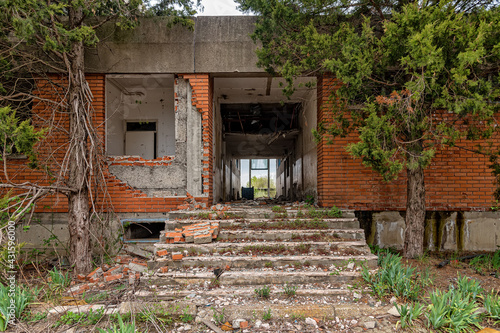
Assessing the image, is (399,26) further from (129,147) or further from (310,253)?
(129,147)

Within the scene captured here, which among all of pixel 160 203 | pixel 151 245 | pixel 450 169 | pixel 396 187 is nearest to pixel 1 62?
pixel 160 203

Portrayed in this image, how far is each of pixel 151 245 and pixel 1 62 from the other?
454 cm

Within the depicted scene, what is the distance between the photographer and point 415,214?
5.28 metres

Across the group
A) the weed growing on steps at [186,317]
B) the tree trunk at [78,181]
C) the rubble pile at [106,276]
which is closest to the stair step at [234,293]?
the weed growing on steps at [186,317]

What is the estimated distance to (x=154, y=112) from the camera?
9.58 m

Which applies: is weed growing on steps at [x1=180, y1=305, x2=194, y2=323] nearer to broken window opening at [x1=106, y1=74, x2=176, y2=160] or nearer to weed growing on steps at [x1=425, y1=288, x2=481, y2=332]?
weed growing on steps at [x1=425, y1=288, x2=481, y2=332]

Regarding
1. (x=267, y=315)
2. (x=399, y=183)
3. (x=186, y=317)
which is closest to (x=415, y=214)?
(x=399, y=183)

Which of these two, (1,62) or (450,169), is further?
(450,169)

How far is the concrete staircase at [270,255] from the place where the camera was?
422 cm

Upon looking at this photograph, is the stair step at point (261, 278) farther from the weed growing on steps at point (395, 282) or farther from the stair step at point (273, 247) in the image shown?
the stair step at point (273, 247)

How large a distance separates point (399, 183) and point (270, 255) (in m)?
3.75

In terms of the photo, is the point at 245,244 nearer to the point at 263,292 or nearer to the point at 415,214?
the point at 263,292

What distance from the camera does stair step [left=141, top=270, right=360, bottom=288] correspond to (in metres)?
4.21

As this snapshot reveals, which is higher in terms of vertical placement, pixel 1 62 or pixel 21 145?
pixel 1 62
